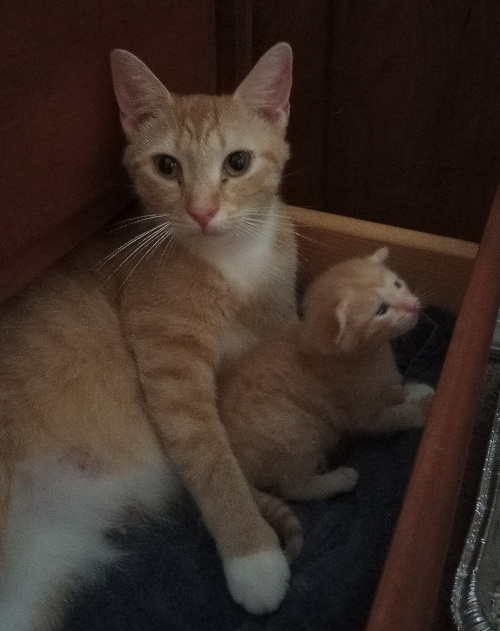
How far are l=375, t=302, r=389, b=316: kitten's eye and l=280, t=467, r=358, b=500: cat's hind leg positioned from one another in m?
0.25

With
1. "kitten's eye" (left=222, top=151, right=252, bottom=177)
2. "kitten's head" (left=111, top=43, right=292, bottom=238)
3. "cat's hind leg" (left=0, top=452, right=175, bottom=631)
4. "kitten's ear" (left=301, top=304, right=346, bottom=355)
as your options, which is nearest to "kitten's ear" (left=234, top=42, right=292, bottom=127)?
"kitten's head" (left=111, top=43, right=292, bottom=238)

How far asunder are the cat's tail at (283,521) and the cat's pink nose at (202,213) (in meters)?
0.39

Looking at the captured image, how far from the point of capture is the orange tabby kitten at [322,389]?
890 millimetres

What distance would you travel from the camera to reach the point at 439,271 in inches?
44.6

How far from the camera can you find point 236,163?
945mm

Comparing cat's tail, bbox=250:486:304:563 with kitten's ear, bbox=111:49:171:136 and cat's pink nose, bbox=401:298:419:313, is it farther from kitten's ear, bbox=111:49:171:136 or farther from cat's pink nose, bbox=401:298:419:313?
kitten's ear, bbox=111:49:171:136

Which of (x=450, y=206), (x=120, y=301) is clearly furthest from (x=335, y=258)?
(x=120, y=301)

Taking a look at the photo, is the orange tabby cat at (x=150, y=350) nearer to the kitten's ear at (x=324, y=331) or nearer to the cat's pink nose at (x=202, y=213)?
the cat's pink nose at (x=202, y=213)

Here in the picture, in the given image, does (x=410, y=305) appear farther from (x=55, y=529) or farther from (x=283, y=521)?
(x=55, y=529)

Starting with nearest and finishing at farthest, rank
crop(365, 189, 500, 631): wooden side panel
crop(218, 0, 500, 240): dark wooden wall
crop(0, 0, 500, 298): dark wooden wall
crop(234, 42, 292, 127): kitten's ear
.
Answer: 1. crop(365, 189, 500, 631): wooden side panel
2. crop(0, 0, 500, 298): dark wooden wall
3. crop(234, 42, 292, 127): kitten's ear
4. crop(218, 0, 500, 240): dark wooden wall

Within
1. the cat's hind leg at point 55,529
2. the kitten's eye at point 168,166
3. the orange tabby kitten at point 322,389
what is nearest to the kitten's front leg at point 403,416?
A: the orange tabby kitten at point 322,389

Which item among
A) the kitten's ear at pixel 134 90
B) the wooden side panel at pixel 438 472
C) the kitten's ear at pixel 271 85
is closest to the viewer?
the wooden side panel at pixel 438 472

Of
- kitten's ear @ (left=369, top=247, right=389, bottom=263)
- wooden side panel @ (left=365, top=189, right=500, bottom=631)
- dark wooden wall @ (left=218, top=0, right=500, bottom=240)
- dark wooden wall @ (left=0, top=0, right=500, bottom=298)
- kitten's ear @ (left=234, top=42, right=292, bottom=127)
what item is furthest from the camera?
dark wooden wall @ (left=218, top=0, right=500, bottom=240)

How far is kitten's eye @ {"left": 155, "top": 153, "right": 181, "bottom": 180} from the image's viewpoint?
0.95 meters
